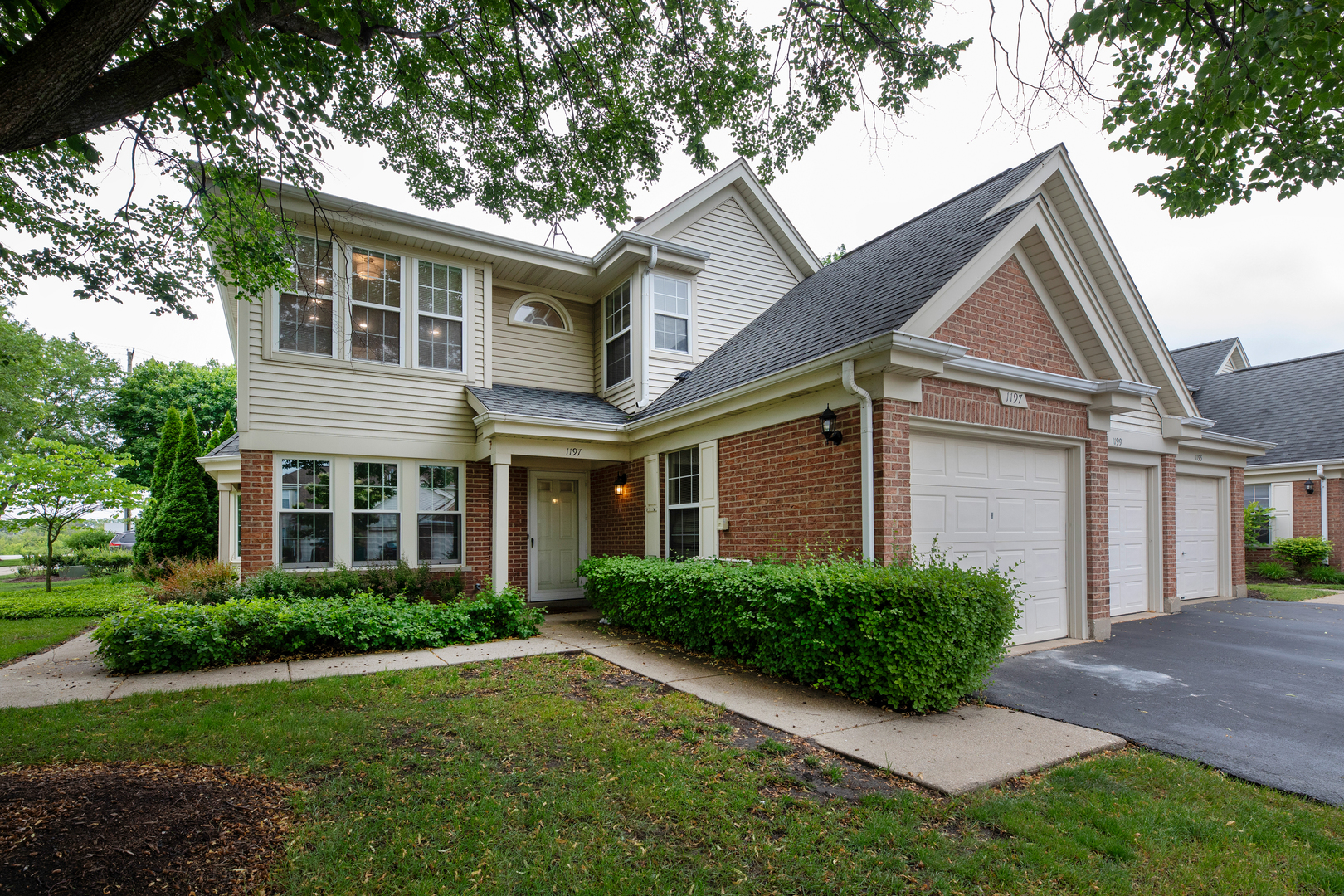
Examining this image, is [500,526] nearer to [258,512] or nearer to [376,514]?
[376,514]

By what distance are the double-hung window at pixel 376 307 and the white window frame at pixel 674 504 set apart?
4615mm

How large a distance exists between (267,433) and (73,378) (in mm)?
30057

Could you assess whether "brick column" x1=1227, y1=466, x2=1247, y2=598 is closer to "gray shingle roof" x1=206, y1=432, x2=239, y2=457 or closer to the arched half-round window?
the arched half-round window

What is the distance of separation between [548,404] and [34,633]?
8.18m

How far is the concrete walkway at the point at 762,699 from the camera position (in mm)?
4035

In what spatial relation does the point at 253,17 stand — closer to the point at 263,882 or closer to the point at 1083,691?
the point at 263,882

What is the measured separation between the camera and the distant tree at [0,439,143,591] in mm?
13617

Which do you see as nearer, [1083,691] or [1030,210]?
[1083,691]

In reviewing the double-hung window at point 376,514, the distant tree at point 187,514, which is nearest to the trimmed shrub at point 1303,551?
the double-hung window at point 376,514

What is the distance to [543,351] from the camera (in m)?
11.6

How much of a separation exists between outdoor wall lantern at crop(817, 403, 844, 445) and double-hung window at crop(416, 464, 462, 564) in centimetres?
644

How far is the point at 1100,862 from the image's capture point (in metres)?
2.84

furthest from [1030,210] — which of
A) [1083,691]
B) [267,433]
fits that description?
[267,433]

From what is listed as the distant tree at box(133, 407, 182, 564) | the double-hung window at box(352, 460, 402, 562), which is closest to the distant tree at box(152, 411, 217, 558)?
the distant tree at box(133, 407, 182, 564)
